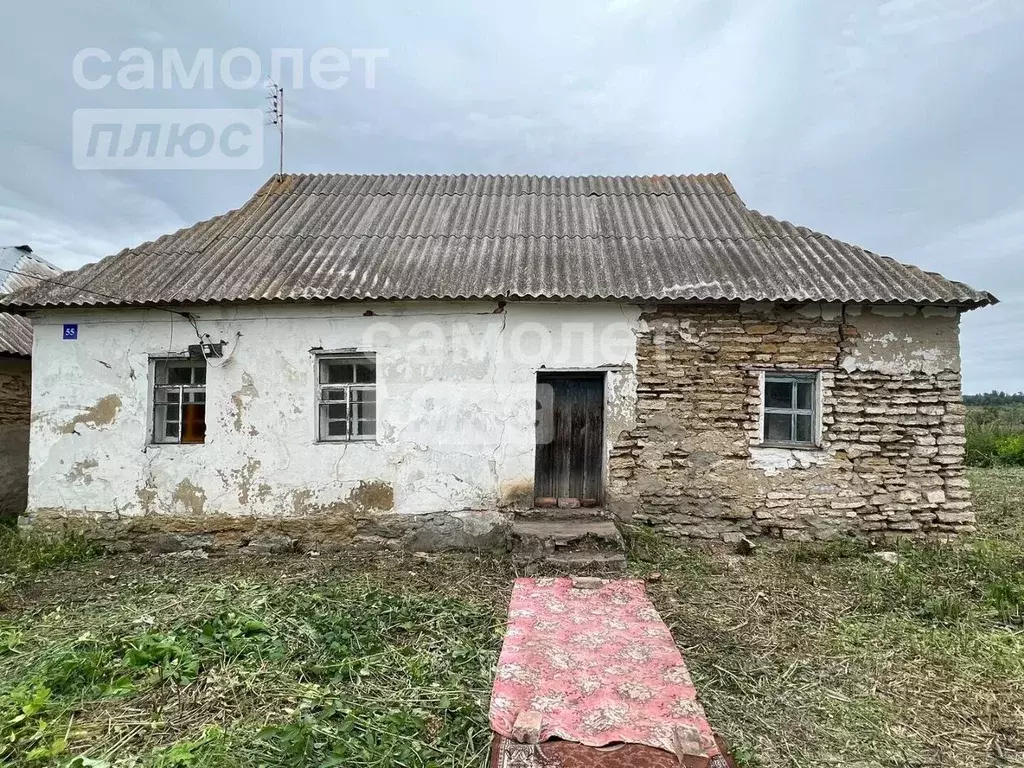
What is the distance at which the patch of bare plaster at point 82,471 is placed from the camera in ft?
22.7

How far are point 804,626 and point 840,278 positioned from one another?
436 centimetres

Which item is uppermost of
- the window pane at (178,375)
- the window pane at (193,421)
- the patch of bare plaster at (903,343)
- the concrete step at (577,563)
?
the patch of bare plaster at (903,343)

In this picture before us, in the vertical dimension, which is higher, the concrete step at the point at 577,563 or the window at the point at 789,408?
the window at the point at 789,408

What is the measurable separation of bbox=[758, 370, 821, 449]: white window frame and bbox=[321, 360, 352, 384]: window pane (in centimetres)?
540

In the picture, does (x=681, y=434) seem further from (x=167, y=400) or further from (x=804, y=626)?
(x=167, y=400)

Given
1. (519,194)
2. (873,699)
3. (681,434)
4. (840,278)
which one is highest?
(519,194)

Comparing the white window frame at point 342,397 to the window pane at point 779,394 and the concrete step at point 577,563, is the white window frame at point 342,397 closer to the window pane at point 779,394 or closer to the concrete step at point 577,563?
the concrete step at point 577,563

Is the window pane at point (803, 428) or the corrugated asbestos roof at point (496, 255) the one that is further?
the window pane at point (803, 428)

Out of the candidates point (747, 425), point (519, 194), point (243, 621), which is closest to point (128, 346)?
point (243, 621)

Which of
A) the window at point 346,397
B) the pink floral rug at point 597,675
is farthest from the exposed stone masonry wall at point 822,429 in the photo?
the window at point 346,397

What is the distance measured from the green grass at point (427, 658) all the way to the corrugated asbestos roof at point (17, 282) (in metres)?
4.08

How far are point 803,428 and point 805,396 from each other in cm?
42

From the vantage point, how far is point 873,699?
12.0 ft

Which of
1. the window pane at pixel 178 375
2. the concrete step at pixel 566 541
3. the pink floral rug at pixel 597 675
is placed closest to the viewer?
the pink floral rug at pixel 597 675
